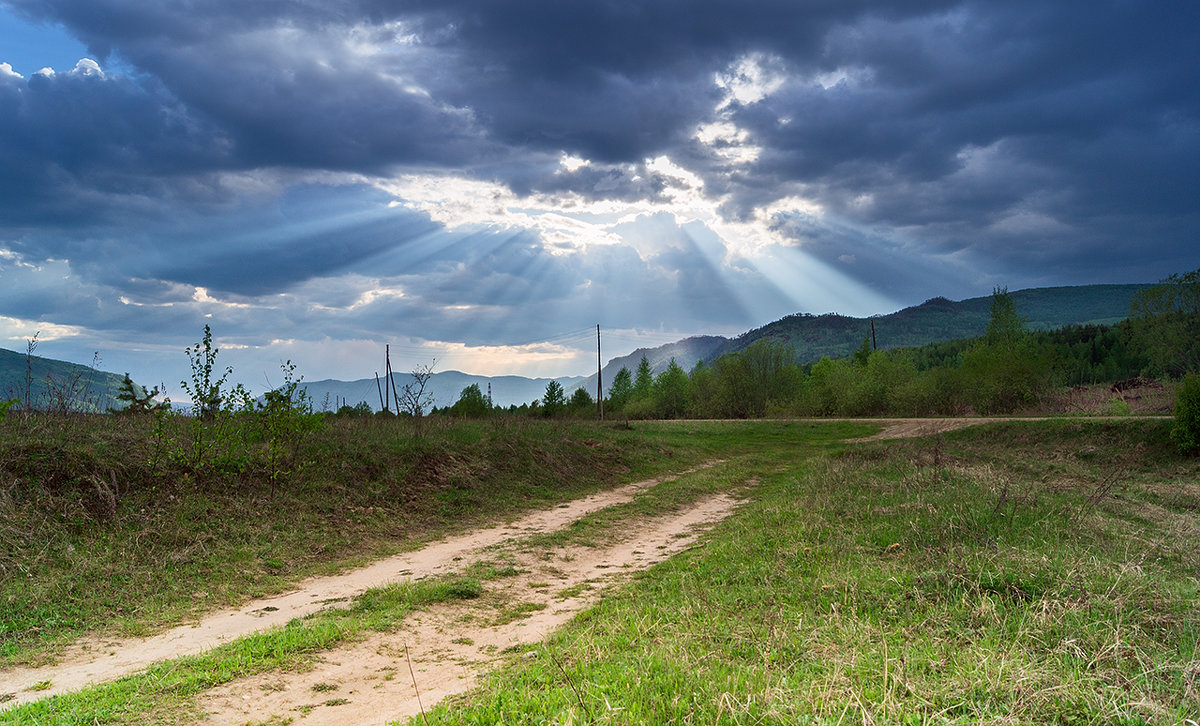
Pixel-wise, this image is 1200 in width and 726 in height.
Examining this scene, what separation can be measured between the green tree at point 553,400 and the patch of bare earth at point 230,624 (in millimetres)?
33552

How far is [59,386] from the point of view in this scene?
540 inches

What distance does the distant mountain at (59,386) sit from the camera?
13203 millimetres

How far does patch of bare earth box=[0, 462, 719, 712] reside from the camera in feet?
19.4

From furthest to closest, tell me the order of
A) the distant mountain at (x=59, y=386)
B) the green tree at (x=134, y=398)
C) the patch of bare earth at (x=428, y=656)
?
the green tree at (x=134, y=398)
the distant mountain at (x=59, y=386)
the patch of bare earth at (x=428, y=656)

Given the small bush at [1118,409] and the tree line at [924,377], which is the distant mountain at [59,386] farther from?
the small bush at [1118,409]

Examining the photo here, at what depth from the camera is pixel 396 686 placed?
5293 millimetres

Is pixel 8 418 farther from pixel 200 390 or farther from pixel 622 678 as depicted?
pixel 622 678

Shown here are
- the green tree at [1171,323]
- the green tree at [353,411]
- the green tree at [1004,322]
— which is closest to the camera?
the green tree at [353,411]

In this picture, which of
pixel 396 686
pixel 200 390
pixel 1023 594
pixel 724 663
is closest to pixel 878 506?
pixel 1023 594

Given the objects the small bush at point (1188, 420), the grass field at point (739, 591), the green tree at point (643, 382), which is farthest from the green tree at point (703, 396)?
the grass field at point (739, 591)

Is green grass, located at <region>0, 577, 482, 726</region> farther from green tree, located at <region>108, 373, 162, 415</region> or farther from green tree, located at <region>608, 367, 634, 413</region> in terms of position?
green tree, located at <region>608, 367, 634, 413</region>

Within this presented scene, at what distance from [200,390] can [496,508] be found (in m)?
7.41

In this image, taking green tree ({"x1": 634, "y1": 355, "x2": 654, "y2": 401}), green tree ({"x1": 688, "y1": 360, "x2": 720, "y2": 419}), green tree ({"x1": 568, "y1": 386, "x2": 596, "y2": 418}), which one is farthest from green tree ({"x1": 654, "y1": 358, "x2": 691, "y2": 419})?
green tree ({"x1": 568, "y1": 386, "x2": 596, "y2": 418})

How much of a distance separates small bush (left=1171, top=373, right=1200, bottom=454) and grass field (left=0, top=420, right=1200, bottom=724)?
590 cm
